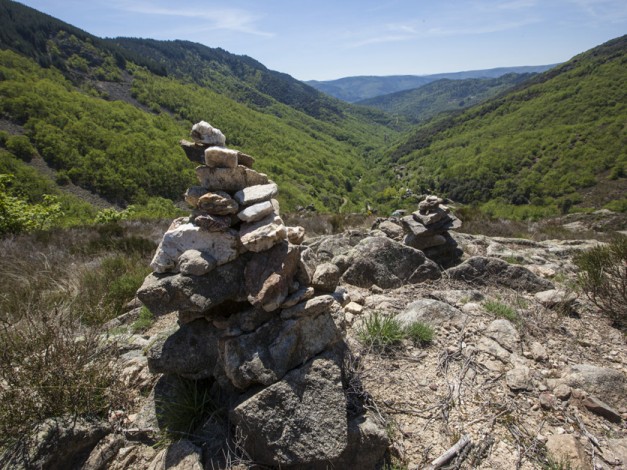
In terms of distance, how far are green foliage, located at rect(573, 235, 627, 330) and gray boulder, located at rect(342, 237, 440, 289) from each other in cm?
222

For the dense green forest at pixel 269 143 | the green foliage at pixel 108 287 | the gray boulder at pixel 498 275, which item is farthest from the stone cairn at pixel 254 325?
the dense green forest at pixel 269 143

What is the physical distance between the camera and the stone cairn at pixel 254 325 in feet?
8.39

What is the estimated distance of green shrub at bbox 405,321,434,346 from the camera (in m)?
3.83

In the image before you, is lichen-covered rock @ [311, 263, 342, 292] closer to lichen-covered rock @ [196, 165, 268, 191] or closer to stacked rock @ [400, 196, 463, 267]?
lichen-covered rock @ [196, 165, 268, 191]

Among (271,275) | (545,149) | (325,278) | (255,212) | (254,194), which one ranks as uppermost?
(254,194)

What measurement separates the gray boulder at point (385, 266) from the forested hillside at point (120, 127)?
45389 mm

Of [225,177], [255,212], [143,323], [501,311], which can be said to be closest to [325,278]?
[255,212]

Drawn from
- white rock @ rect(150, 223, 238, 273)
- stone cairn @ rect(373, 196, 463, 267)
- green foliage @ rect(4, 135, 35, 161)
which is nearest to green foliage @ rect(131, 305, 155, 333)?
white rock @ rect(150, 223, 238, 273)

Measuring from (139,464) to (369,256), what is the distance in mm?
4292

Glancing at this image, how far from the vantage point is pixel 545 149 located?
64875mm

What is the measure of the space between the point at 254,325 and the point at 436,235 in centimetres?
541

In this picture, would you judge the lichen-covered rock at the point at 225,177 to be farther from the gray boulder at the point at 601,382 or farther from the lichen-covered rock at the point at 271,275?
the gray boulder at the point at 601,382

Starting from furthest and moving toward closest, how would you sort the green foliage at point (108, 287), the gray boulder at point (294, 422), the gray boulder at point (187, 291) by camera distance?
the green foliage at point (108, 287), the gray boulder at point (187, 291), the gray boulder at point (294, 422)

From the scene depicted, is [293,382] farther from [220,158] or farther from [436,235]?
[436,235]
